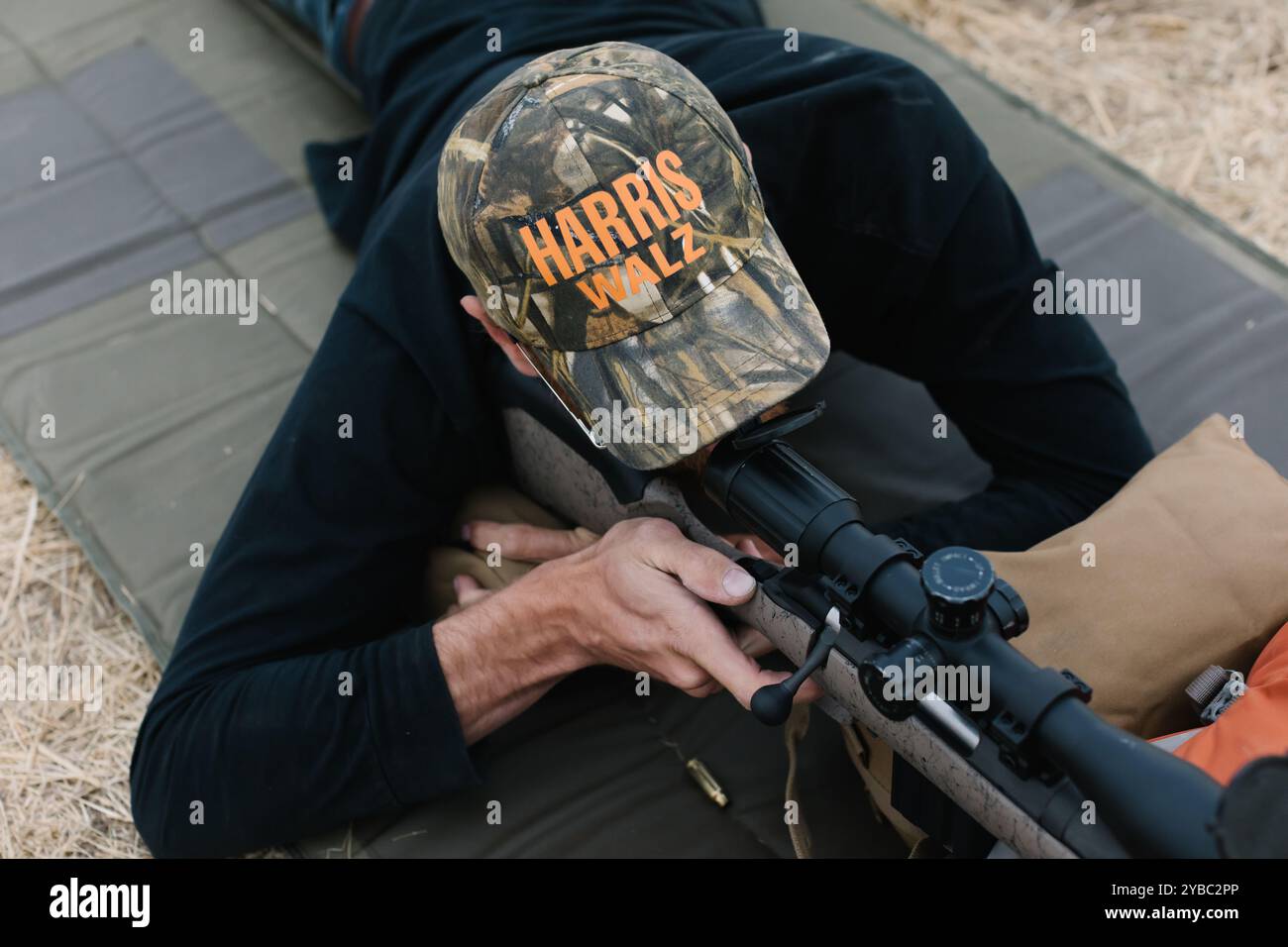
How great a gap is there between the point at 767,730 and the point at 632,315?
35.6 inches

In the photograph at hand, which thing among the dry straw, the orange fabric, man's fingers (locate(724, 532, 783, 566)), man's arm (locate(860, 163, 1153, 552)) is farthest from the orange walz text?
the dry straw

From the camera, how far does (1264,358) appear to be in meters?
2.74

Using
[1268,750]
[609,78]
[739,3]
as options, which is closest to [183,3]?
[739,3]

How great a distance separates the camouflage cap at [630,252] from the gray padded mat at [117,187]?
174 centimetres

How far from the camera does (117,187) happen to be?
11.1 feet

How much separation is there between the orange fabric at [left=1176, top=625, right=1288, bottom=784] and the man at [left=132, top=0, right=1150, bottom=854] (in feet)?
1.75

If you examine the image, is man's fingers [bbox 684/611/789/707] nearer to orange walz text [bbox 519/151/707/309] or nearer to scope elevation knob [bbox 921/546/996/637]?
scope elevation knob [bbox 921/546/996/637]

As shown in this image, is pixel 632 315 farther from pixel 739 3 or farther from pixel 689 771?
pixel 739 3

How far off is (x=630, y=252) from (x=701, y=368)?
188 millimetres

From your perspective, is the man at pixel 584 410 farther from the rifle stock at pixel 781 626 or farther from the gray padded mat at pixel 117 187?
the gray padded mat at pixel 117 187

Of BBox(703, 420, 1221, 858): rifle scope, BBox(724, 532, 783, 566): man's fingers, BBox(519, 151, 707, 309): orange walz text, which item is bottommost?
BBox(724, 532, 783, 566): man's fingers

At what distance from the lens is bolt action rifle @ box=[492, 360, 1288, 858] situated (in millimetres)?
1187

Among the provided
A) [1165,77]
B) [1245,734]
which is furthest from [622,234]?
[1165,77]

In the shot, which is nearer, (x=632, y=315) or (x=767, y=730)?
(x=632, y=315)
